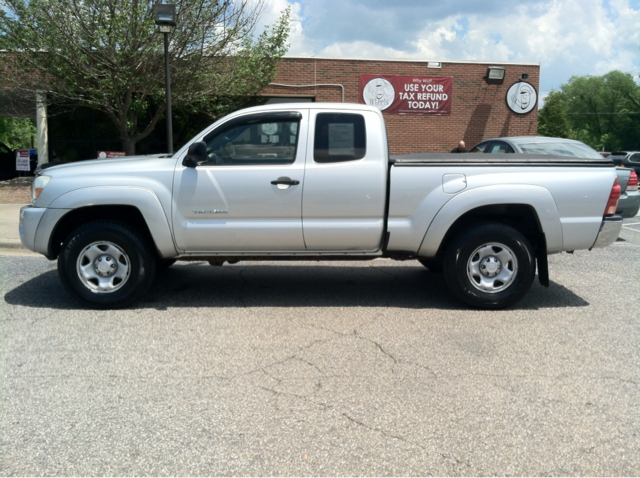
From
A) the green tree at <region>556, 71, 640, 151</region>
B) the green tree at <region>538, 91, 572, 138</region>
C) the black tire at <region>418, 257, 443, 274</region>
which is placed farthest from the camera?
the green tree at <region>556, 71, 640, 151</region>

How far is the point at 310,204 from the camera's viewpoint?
5.64m

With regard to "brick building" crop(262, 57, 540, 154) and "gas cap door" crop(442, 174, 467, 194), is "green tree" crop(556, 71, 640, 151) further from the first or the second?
"gas cap door" crop(442, 174, 467, 194)

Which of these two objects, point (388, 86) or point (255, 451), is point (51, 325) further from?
point (388, 86)

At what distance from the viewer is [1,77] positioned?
16.8m

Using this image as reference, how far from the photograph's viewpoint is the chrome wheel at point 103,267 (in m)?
5.72

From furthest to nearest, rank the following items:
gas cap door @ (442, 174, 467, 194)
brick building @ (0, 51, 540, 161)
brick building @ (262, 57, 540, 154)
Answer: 1. brick building @ (262, 57, 540, 154)
2. brick building @ (0, 51, 540, 161)
3. gas cap door @ (442, 174, 467, 194)

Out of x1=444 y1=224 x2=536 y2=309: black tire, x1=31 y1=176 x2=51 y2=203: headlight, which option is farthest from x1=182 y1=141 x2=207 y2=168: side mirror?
x1=444 y1=224 x2=536 y2=309: black tire

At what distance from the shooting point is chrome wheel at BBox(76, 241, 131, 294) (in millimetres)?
5723

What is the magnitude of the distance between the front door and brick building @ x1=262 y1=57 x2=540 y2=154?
1497cm

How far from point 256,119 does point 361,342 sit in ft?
7.98

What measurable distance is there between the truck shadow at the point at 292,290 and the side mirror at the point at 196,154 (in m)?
1.45

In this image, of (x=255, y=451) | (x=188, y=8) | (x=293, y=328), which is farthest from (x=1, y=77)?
(x=255, y=451)

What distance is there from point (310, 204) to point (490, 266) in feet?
6.23

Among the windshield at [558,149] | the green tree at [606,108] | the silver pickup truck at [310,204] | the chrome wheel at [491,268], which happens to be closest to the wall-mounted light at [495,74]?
the windshield at [558,149]
